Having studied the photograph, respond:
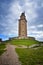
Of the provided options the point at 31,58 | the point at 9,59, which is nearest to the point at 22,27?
the point at 31,58

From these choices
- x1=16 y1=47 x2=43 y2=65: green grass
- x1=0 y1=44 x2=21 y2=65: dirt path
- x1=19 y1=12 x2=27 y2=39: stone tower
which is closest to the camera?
x1=0 y1=44 x2=21 y2=65: dirt path

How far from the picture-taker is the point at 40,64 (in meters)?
21.7

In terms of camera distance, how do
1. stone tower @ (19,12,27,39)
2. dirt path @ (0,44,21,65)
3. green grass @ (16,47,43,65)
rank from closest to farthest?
dirt path @ (0,44,21,65), green grass @ (16,47,43,65), stone tower @ (19,12,27,39)

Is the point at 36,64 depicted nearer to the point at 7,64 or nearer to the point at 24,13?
the point at 7,64

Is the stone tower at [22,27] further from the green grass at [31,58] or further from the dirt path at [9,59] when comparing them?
the dirt path at [9,59]

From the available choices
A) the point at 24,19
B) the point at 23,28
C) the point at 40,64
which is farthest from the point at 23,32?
the point at 40,64

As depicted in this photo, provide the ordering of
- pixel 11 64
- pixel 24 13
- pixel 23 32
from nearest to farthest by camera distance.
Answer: pixel 11 64, pixel 23 32, pixel 24 13

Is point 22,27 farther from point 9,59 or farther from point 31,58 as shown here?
point 9,59

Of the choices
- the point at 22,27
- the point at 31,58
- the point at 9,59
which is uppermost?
the point at 22,27

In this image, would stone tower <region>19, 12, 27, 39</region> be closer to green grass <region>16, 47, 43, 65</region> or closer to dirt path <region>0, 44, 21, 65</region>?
green grass <region>16, 47, 43, 65</region>

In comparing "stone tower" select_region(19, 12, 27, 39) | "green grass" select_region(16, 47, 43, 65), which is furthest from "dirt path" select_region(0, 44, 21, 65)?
"stone tower" select_region(19, 12, 27, 39)

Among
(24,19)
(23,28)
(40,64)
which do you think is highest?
(24,19)

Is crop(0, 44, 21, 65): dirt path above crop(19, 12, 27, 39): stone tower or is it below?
below

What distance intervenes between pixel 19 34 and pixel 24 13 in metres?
18.7
